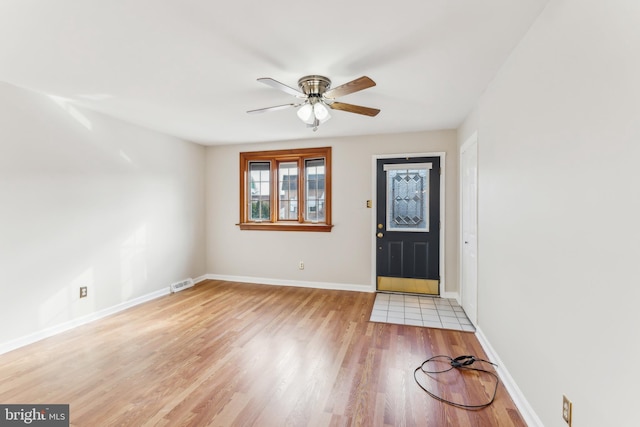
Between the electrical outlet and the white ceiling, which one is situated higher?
the white ceiling

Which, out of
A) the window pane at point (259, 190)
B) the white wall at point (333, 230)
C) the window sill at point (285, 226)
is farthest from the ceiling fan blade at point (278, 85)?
the window pane at point (259, 190)

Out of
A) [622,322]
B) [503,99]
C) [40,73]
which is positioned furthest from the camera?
[40,73]

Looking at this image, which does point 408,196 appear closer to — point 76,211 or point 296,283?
point 296,283

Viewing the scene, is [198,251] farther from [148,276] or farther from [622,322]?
[622,322]

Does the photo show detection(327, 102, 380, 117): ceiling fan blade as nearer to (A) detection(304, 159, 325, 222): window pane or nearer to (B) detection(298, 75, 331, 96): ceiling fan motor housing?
(B) detection(298, 75, 331, 96): ceiling fan motor housing

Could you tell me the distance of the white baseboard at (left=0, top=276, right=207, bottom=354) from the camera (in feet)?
8.99

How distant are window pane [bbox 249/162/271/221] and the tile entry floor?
2.38m

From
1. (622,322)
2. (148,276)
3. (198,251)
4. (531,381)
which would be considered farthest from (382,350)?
(198,251)

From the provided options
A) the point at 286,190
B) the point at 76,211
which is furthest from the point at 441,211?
the point at 76,211

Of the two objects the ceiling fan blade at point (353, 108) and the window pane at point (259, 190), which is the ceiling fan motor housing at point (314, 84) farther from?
the window pane at point (259, 190)

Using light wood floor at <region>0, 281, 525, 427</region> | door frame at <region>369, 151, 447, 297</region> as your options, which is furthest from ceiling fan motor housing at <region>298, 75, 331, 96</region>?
light wood floor at <region>0, 281, 525, 427</region>

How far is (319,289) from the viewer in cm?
478

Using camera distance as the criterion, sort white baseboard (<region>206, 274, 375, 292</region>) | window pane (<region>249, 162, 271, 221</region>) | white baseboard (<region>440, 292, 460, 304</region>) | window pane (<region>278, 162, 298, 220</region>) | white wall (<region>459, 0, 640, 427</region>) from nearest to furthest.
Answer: white wall (<region>459, 0, 640, 427</region>)
white baseboard (<region>440, 292, 460, 304</region>)
white baseboard (<region>206, 274, 375, 292</region>)
window pane (<region>278, 162, 298, 220</region>)
window pane (<region>249, 162, 271, 221</region>)

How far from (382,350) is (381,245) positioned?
6.65 feet
